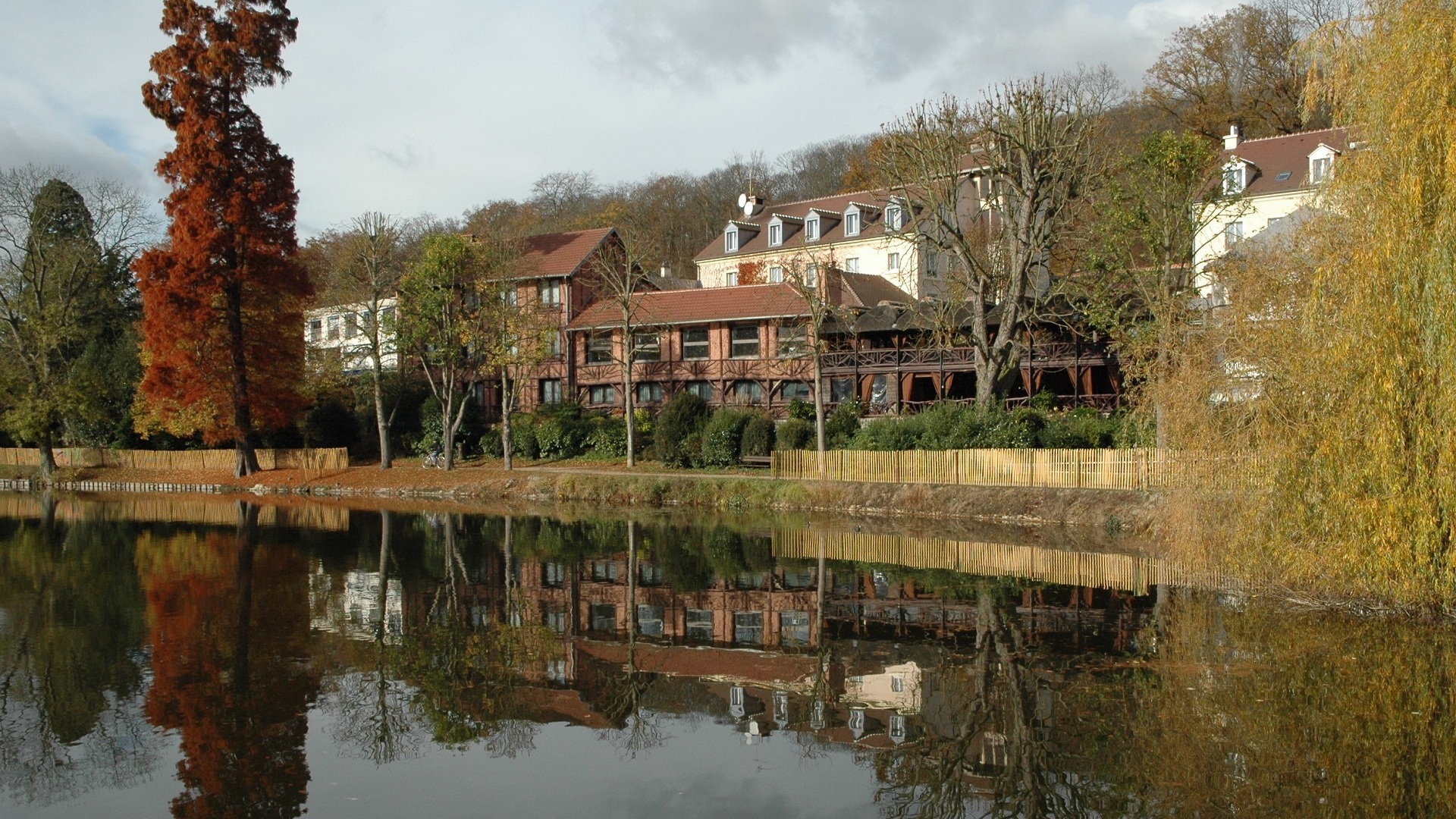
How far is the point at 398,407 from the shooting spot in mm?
47875

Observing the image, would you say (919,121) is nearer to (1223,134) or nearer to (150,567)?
(150,567)

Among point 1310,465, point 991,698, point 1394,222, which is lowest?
point 991,698

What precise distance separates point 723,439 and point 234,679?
88.2 ft

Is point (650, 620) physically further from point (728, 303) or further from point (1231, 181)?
point (728, 303)

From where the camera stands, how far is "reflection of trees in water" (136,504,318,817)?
927cm

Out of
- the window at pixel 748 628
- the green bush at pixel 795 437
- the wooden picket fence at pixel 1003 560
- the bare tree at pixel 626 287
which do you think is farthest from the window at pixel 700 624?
the bare tree at pixel 626 287

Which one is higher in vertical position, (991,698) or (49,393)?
(49,393)

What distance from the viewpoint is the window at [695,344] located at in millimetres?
47469

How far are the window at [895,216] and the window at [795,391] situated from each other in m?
6.92

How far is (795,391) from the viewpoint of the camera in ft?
148

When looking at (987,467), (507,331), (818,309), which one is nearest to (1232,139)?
(818,309)

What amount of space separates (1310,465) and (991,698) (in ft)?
18.0

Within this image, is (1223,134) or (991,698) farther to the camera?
(1223,134)

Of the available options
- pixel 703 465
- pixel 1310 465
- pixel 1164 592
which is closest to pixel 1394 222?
pixel 1310 465
